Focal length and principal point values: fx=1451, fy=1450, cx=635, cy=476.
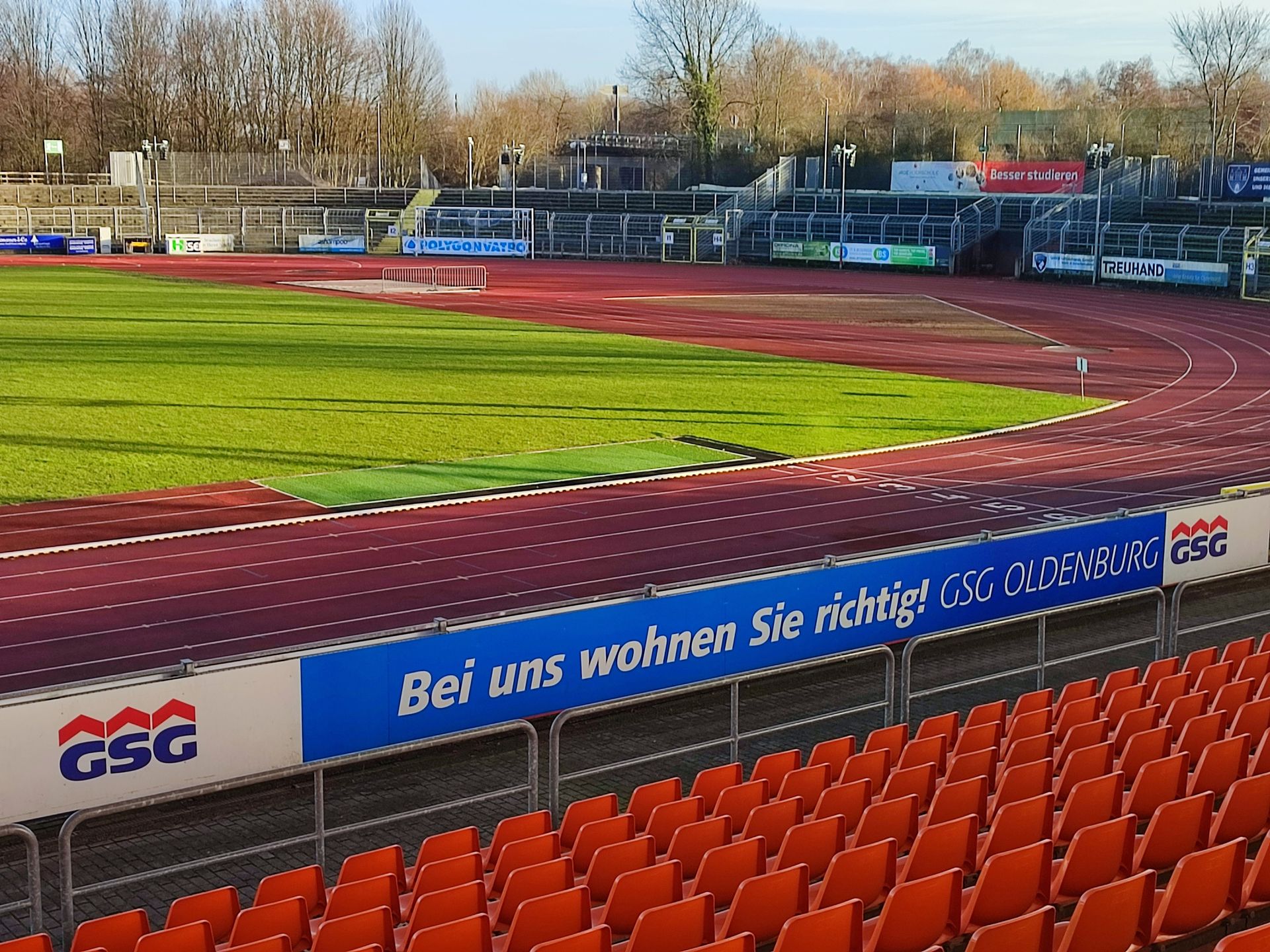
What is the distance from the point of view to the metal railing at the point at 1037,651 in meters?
12.2

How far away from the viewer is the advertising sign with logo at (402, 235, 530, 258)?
86.8m

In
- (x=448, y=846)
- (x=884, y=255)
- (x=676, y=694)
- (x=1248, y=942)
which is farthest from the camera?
(x=884, y=255)

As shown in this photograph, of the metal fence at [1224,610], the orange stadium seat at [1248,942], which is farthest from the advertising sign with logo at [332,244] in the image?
the orange stadium seat at [1248,942]

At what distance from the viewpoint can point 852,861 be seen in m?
7.80

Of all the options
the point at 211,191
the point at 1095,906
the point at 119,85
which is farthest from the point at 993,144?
the point at 1095,906

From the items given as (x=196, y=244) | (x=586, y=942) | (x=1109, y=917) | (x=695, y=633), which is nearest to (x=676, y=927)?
(x=586, y=942)

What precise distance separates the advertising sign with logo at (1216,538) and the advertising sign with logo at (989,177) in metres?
68.5

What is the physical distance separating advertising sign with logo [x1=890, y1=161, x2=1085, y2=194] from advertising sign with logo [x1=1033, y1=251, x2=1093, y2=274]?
437 inches

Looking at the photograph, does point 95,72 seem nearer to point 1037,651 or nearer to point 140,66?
point 140,66

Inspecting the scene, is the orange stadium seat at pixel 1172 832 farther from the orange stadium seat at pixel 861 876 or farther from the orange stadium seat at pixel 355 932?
the orange stadium seat at pixel 355 932

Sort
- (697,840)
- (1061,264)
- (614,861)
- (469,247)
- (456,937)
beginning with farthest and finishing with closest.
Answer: (469,247) → (1061,264) → (697,840) → (614,861) → (456,937)

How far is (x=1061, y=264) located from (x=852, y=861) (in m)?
67.0

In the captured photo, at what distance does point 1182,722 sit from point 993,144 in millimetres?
105065

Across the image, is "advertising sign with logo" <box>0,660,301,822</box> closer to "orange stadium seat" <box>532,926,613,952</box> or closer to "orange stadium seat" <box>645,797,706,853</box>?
"orange stadium seat" <box>645,797,706,853</box>
